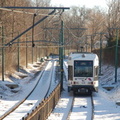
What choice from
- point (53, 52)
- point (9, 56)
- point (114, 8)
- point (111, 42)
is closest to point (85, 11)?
point (53, 52)

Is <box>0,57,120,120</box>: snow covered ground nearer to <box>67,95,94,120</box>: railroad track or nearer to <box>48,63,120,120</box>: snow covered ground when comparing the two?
<box>48,63,120,120</box>: snow covered ground

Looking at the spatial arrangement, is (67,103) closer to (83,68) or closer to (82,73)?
(82,73)

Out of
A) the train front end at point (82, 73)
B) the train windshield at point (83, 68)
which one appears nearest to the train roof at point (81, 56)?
the train front end at point (82, 73)

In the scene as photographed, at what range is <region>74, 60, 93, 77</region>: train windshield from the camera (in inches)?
1006

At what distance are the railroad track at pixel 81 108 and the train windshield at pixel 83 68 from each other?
5.65ft

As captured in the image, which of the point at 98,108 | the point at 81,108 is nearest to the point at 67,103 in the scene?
the point at 81,108

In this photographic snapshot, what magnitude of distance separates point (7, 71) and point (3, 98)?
1680cm

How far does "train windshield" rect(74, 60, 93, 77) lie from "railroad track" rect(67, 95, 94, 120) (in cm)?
172

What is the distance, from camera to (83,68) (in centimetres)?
2561

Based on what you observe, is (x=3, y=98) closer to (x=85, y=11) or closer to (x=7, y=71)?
(x=7, y=71)

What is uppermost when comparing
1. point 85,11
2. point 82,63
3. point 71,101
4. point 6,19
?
point 85,11

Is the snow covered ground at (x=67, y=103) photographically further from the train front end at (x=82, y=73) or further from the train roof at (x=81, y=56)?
the train roof at (x=81, y=56)

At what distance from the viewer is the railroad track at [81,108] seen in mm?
17587

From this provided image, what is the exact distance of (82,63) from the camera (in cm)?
2558
